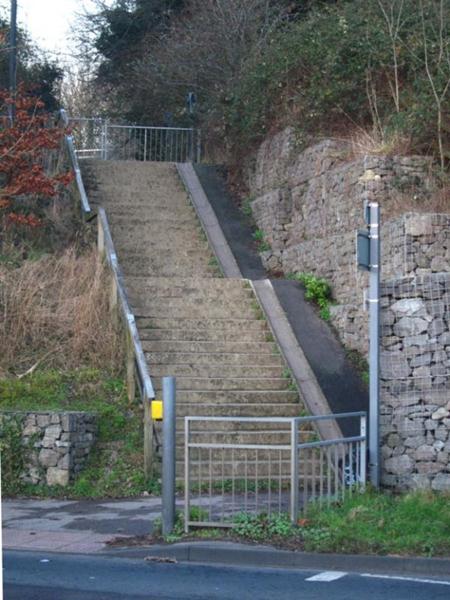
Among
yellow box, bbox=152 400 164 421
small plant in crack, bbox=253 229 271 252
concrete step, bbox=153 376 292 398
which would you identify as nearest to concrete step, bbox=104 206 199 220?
small plant in crack, bbox=253 229 271 252

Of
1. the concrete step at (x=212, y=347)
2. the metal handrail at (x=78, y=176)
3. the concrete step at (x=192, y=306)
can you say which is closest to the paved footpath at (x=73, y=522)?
the concrete step at (x=212, y=347)

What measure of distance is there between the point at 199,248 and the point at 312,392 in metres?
6.25

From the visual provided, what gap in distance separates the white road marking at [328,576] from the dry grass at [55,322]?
782 cm

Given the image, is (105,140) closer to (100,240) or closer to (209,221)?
(209,221)

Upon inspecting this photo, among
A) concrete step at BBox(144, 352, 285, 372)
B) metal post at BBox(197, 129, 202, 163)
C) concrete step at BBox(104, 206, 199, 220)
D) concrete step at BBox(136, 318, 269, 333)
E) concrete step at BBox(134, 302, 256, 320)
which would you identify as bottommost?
concrete step at BBox(144, 352, 285, 372)

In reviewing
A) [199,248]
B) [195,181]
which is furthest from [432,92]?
[195,181]

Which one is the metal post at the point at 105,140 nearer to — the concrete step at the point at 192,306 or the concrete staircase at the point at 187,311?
the concrete staircase at the point at 187,311

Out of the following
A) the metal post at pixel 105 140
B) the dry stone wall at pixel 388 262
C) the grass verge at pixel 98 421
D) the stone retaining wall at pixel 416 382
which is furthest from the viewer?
the metal post at pixel 105 140

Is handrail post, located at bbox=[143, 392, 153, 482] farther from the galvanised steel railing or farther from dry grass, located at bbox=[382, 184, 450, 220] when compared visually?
dry grass, located at bbox=[382, 184, 450, 220]

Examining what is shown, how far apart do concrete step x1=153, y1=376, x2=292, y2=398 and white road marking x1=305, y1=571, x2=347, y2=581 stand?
6492 mm

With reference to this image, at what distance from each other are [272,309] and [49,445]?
5066 millimetres

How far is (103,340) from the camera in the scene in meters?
17.2

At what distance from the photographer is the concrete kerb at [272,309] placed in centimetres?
1572

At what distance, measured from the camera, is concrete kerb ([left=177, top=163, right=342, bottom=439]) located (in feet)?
51.6
